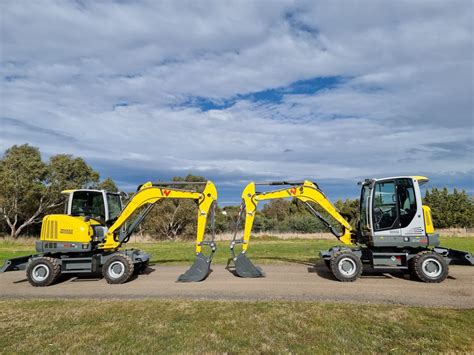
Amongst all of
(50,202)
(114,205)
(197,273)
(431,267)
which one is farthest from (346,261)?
(50,202)

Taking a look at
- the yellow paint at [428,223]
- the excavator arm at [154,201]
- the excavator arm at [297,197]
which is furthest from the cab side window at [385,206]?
the excavator arm at [154,201]

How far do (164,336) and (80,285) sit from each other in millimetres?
6228

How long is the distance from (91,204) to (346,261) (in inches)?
357

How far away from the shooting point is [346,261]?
1120cm

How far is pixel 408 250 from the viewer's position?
11.6 metres

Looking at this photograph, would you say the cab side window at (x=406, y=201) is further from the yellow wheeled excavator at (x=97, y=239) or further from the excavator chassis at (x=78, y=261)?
the excavator chassis at (x=78, y=261)

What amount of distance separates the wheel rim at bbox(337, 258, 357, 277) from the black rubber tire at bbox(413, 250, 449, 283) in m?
1.83

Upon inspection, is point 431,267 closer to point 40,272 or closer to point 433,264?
point 433,264

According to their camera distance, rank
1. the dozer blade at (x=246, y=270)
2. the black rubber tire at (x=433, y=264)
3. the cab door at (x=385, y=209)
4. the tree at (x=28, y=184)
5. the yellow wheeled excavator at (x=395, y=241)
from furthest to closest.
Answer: the tree at (x=28, y=184)
the dozer blade at (x=246, y=270)
the cab door at (x=385, y=209)
the yellow wheeled excavator at (x=395, y=241)
the black rubber tire at (x=433, y=264)

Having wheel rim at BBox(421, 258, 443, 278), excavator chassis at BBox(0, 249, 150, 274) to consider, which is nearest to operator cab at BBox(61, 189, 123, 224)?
excavator chassis at BBox(0, 249, 150, 274)

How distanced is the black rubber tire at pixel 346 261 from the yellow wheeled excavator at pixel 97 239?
13.1ft

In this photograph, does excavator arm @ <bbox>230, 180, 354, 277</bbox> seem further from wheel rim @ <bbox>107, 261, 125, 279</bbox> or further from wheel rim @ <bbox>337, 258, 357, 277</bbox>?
wheel rim @ <bbox>107, 261, 125, 279</bbox>

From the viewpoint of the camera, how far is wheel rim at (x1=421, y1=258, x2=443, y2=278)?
10797mm

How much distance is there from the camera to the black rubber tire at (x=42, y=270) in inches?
448
